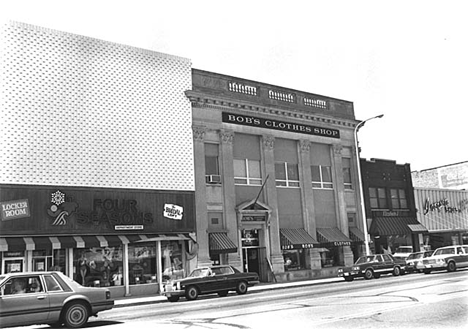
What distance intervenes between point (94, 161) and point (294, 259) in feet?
52.4

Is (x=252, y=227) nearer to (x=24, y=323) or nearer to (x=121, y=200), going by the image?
(x=121, y=200)

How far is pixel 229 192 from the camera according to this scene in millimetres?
31109

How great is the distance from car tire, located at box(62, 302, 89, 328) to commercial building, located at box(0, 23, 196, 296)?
11390 mm

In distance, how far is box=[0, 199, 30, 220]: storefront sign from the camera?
22797 mm

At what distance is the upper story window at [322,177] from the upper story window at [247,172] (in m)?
5.38

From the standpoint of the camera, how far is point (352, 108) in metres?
40.6

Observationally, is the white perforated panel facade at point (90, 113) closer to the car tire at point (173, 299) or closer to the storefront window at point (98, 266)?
the storefront window at point (98, 266)

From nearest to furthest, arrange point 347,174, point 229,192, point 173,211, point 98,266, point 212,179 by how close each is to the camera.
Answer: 1. point 98,266
2. point 173,211
3. point 212,179
4. point 229,192
5. point 347,174

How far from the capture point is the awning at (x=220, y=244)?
2897 centimetres

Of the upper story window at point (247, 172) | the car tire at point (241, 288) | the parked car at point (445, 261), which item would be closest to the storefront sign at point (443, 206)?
the parked car at point (445, 261)

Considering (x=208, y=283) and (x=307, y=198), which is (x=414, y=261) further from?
(x=208, y=283)

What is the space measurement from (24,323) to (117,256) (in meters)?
14.6

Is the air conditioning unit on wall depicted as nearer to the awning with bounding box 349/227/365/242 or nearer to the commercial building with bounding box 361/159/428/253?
the awning with bounding box 349/227/365/242

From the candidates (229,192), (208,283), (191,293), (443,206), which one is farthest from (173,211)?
(443,206)
